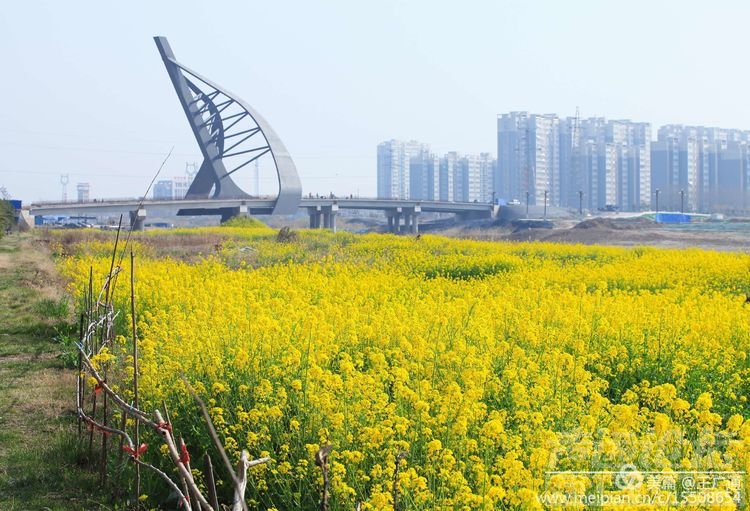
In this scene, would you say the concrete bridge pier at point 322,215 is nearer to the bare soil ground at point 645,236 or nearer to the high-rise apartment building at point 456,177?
the bare soil ground at point 645,236

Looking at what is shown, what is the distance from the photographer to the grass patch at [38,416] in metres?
5.73

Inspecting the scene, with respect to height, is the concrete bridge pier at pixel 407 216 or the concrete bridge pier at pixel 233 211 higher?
the concrete bridge pier at pixel 233 211

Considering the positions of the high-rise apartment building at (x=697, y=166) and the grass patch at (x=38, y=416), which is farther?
the high-rise apartment building at (x=697, y=166)

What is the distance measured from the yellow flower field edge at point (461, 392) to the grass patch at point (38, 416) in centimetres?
57

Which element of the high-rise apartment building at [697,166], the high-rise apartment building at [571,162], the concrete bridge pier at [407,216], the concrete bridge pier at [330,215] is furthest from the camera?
the high-rise apartment building at [571,162]

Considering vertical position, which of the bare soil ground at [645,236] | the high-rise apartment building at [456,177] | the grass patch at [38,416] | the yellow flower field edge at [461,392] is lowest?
the bare soil ground at [645,236]

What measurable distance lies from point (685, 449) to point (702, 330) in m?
3.75

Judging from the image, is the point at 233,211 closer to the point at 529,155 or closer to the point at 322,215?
the point at 322,215

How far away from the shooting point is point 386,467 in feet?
14.4

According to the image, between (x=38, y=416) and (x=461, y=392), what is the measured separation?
12.4 feet

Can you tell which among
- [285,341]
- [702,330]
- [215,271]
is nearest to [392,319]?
[285,341]

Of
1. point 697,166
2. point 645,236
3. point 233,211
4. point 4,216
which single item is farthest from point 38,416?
point 697,166

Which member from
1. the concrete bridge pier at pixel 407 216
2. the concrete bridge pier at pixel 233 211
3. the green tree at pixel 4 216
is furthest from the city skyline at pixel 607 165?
the green tree at pixel 4 216

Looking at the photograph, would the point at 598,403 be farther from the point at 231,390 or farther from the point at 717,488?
the point at 231,390
